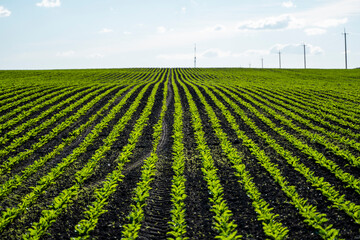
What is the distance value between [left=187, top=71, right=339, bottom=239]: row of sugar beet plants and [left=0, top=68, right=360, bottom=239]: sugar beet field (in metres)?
→ 0.04

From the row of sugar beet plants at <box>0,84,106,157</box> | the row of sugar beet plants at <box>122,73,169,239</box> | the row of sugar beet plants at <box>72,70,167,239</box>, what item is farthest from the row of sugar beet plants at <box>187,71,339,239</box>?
the row of sugar beet plants at <box>0,84,106,157</box>

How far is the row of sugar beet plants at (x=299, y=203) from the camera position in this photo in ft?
19.0

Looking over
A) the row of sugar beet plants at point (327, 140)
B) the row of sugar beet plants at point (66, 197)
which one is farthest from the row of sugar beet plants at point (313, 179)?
the row of sugar beet plants at point (66, 197)

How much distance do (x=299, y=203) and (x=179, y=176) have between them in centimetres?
373

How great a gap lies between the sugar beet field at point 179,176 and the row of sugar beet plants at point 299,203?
4 centimetres

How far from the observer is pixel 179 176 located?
8.71 m

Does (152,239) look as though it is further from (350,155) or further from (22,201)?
(350,155)

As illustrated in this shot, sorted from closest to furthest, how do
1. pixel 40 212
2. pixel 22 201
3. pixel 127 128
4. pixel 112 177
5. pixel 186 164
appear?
pixel 40 212
pixel 22 201
pixel 112 177
pixel 186 164
pixel 127 128

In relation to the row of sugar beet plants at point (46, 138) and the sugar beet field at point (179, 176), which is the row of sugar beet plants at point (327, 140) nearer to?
the sugar beet field at point (179, 176)

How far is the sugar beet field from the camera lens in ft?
20.6

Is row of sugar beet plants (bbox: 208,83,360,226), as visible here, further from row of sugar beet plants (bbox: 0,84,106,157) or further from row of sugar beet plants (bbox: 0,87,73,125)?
row of sugar beet plants (bbox: 0,87,73,125)

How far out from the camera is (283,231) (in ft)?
19.6

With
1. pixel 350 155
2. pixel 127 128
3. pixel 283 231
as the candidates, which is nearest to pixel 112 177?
pixel 283 231

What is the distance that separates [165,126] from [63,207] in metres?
9.27
